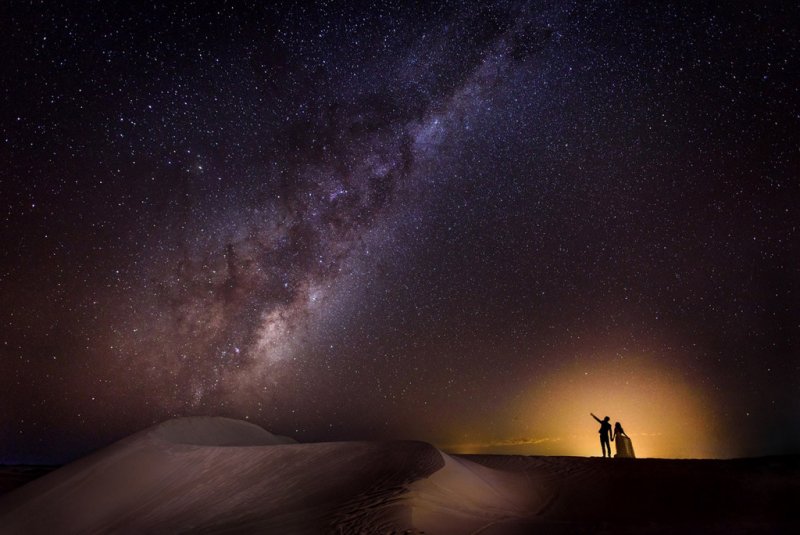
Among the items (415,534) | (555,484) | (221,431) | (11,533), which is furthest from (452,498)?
(221,431)

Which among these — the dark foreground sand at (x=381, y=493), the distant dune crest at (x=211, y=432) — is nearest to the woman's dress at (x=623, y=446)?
the dark foreground sand at (x=381, y=493)

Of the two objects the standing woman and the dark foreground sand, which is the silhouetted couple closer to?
the standing woman

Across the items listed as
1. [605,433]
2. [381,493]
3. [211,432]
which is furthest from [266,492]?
[605,433]

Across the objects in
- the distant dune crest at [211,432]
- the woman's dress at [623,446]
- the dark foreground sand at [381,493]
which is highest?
the distant dune crest at [211,432]

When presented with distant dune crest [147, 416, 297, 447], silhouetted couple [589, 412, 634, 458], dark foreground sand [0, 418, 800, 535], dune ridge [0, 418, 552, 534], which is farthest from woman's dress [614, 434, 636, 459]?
distant dune crest [147, 416, 297, 447]

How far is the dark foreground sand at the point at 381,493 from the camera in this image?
741cm

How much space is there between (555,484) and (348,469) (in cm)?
454

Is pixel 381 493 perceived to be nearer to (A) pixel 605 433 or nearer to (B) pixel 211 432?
(B) pixel 211 432

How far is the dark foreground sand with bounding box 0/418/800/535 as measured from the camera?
24.3 ft

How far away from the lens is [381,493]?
795 centimetres

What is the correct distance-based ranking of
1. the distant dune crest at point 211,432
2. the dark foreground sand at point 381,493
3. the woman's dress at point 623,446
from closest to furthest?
the dark foreground sand at point 381,493 < the distant dune crest at point 211,432 < the woman's dress at point 623,446

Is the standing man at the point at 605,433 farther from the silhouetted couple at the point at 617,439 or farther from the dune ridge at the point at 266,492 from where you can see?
the dune ridge at the point at 266,492

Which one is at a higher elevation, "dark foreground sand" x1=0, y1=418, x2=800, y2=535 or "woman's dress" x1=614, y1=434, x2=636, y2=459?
"woman's dress" x1=614, y1=434, x2=636, y2=459

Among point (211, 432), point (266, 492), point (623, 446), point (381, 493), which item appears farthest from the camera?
point (623, 446)
